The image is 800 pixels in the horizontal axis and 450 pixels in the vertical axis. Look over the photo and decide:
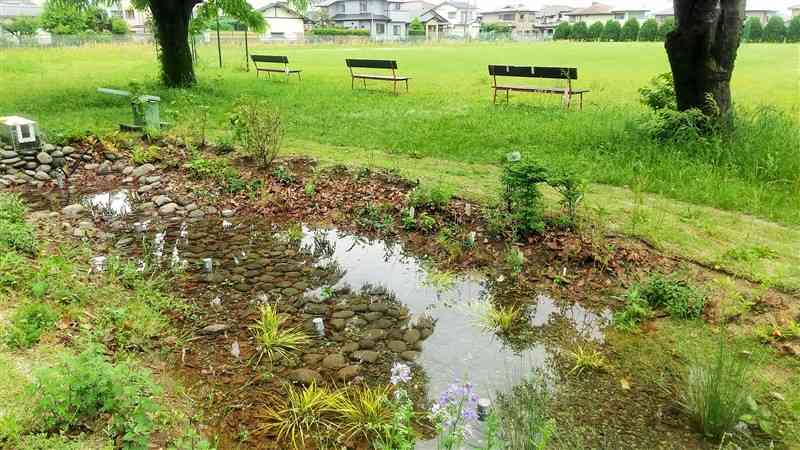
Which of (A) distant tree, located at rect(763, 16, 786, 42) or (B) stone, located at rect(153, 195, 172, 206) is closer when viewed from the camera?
(B) stone, located at rect(153, 195, 172, 206)

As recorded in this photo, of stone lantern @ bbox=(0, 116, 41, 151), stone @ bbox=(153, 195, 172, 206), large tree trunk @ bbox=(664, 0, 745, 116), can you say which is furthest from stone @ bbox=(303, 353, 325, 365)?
large tree trunk @ bbox=(664, 0, 745, 116)

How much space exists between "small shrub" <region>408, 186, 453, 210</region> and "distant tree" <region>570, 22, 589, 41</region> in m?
65.6

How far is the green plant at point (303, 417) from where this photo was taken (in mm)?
3109

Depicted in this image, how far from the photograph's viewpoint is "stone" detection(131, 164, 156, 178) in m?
8.00

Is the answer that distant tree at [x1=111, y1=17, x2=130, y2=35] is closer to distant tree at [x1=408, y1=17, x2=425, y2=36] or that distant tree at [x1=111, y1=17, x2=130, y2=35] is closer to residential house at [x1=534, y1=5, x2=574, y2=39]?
distant tree at [x1=408, y1=17, x2=425, y2=36]

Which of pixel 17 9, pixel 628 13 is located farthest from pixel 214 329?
pixel 628 13

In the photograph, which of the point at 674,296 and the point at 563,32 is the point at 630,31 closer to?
the point at 563,32

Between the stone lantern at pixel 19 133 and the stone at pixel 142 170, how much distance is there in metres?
1.54

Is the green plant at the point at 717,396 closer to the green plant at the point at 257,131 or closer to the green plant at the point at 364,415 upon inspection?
the green plant at the point at 364,415

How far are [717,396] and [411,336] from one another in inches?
78.7

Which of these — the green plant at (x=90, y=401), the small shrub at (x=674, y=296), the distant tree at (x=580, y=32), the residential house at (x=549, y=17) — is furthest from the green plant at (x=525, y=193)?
the residential house at (x=549, y=17)

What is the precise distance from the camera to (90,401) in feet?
9.01

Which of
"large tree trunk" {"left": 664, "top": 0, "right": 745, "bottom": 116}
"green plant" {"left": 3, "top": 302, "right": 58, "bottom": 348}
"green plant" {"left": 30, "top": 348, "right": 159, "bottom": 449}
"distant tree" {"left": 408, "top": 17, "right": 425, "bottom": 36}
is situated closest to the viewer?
"green plant" {"left": 30, "top": 348, "right": 159, "bottom": 449}

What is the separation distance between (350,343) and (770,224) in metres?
4.49
